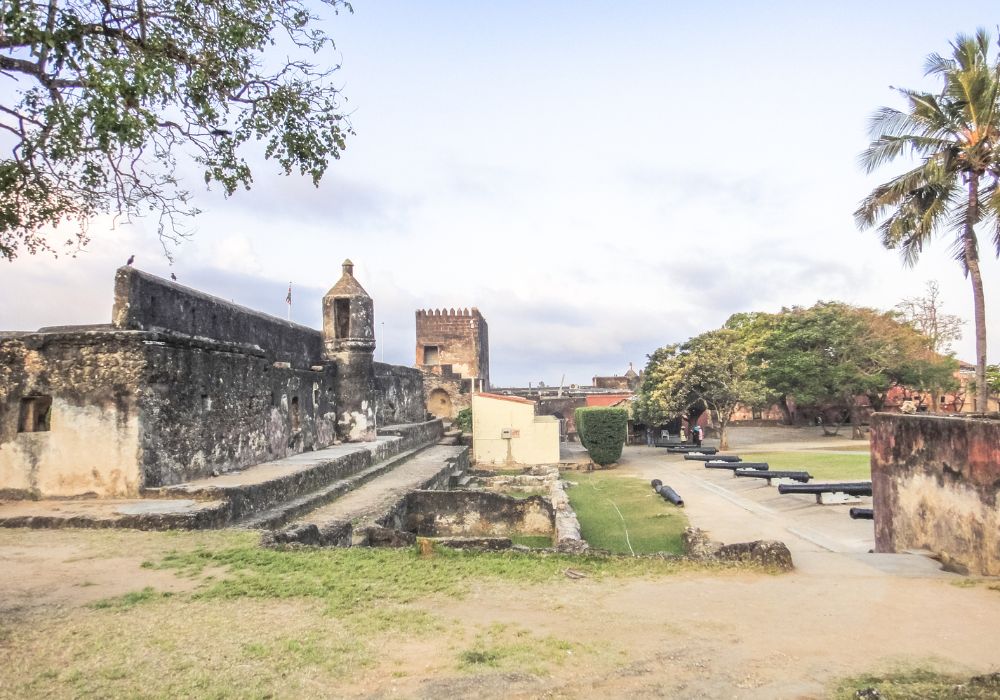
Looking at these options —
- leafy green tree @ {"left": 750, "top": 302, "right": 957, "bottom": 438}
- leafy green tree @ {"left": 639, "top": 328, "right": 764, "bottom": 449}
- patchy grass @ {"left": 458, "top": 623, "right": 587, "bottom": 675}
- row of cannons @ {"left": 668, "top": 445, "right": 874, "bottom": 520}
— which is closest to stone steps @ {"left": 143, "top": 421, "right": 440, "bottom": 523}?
patchy grass @ {"left": 458, "top": 623, "right": 587, "bottom": 675}

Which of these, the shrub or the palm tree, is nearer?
the palm tree

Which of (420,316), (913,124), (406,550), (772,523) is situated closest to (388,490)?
(406,550)

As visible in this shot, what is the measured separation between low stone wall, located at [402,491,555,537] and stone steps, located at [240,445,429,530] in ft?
4.16

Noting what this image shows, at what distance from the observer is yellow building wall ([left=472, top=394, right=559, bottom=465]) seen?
78.2 ft

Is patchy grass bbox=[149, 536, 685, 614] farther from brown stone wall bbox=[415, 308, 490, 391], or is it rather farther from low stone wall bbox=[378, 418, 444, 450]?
brown stone wall bbox=[415, 308, 490, 391]

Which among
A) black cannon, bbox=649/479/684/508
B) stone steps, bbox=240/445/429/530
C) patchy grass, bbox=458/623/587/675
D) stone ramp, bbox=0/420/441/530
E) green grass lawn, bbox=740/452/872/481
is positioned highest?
stone ramp, bbox=0/420/441/530

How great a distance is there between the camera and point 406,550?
21.8 ft

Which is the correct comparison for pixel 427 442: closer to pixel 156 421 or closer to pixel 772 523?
pixel 772 523

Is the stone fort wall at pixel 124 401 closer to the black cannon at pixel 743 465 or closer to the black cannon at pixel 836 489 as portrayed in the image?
the black cannon at pixel 836 489

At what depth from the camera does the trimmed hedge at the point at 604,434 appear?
23938 mm

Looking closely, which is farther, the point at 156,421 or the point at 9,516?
the point at 156,421

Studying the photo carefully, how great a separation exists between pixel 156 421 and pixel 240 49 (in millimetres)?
5044

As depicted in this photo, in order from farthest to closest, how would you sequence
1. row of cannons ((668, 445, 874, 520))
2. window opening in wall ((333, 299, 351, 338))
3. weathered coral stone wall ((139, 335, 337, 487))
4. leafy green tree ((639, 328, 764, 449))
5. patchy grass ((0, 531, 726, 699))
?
leafy green tree ((639, 328, 764, 449)) → window opening in wall ((333, 299, 351, 338)) → row of cannons ((668, 445, 874, 520)) → weathered coral stone wall ((139, 335, 337, 487)) → patchy grass ((0, 531, 726, 699))

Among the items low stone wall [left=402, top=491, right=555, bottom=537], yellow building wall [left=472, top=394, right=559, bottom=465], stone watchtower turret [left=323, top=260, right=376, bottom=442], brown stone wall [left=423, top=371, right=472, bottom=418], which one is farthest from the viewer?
brown stone wall [left=423, top=371, right=472, bottom=418]
